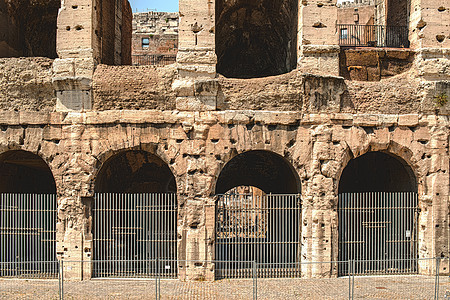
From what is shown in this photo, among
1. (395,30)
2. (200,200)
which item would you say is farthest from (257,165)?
(395,30)

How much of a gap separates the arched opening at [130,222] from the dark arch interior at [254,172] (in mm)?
2055

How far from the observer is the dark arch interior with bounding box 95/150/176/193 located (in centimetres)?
1168

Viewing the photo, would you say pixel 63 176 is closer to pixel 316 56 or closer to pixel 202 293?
pixel 202 293

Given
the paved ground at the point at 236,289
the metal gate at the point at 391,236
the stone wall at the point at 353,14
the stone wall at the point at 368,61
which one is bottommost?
the paved ground at the point at 236,289

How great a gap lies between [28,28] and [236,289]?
29.8 ft

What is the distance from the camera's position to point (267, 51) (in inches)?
541

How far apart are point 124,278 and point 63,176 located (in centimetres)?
254

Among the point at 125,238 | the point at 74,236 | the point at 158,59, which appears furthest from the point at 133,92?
the point at 158,59

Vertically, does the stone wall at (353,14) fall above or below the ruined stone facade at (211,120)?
above

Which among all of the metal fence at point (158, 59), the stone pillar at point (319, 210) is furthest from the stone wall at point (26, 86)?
the metal fence at point (158, 59)

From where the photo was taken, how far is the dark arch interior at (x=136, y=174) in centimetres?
1168

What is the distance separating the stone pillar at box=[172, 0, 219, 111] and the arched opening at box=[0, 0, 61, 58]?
4.23m

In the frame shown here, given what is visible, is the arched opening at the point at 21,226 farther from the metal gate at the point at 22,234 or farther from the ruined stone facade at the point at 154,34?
the ruined stone facade at the point at 154,34

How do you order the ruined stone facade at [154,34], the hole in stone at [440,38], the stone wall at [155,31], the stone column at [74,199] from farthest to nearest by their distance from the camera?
the stone wall at [155,31] → the ruined stone facade at [154,34] → the hole in stone at [440,38] → the stone column at [74,199]
